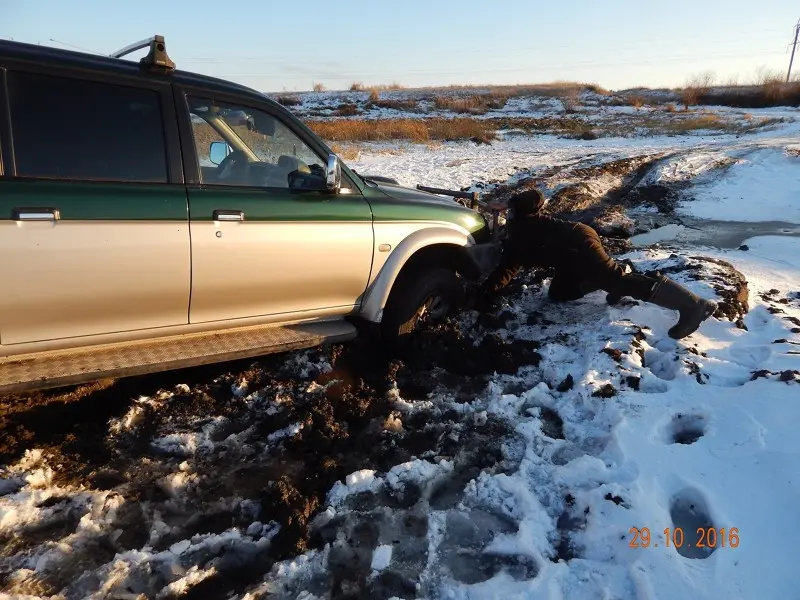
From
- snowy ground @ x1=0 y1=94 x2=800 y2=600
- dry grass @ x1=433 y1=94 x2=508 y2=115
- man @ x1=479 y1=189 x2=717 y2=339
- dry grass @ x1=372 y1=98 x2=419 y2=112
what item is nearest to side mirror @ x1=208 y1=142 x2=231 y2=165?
snowy ground @ x1=0 y1=94 x2=800 y2=600

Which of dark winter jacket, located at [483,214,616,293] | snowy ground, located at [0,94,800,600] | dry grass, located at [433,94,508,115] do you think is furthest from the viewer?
dry grass, located at [433,94,508,115]

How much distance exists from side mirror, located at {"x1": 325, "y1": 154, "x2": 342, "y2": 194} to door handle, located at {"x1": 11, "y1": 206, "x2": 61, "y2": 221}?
63.3 inches

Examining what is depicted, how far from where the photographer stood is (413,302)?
4.57 meters

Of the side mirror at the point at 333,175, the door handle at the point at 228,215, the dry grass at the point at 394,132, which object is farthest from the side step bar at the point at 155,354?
the dry grass at the point at 394,132

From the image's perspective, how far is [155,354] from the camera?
11.3 feet

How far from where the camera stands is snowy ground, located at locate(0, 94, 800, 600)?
2.67 meters

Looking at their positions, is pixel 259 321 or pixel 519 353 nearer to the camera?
pixel 259 321

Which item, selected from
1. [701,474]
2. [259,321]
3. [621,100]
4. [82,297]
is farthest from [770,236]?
[621,100]

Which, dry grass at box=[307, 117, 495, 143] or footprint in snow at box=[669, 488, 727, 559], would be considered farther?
dry grass at box=[307, 117, 495, 143]

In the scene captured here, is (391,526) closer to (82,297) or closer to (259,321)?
(259,321)

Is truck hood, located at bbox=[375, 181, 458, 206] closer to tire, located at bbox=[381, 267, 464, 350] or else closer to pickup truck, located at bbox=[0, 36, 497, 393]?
pickup truck, located at bbox=[0, 36, 497, 393]

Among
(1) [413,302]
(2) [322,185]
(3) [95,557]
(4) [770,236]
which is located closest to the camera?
(3) [95,557]

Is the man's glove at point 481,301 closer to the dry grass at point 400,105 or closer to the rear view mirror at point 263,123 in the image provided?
the rear view mirror at point 263,123

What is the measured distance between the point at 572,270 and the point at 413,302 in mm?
1728
